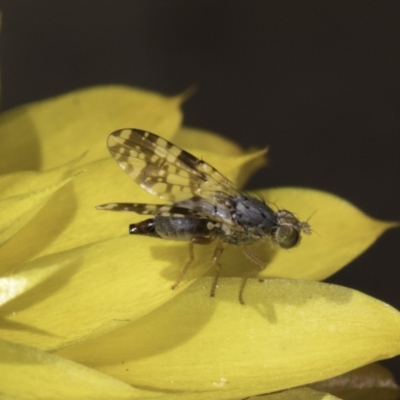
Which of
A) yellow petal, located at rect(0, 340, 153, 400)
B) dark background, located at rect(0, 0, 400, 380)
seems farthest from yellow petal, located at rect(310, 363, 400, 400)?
dark background, located at rect(0, 0, 400, 380)

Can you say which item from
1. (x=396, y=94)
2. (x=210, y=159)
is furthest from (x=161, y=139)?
(x=396, y=94)

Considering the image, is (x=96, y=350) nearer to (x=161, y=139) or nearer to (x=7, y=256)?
(x=7, y=256)

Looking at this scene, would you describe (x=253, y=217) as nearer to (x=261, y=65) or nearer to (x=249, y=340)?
(x=249, y=340)

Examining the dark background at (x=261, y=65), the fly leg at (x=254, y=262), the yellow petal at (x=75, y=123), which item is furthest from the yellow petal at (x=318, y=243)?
the dark background at (x=261, y=65)

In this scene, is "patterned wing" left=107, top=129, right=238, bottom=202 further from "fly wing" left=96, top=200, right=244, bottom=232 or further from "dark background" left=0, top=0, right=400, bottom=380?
"dark background" left=0, top=0, right=400, bottom=380

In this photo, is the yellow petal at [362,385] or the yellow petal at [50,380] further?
the yellow petal at [362,385]

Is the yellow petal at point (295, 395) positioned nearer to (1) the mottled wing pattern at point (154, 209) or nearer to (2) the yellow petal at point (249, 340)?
(2) the yellow petal at point (249, 340)
